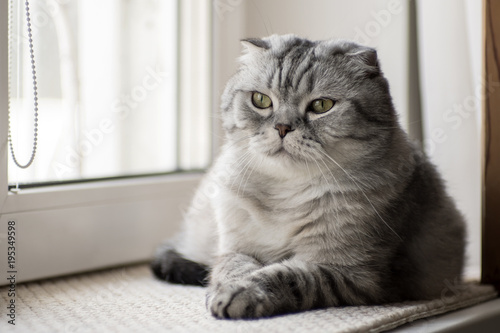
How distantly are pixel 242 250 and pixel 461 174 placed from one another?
69 centimetres

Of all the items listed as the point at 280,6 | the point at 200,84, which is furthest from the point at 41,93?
the point at 280,6

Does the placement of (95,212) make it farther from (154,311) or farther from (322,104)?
(322,104)

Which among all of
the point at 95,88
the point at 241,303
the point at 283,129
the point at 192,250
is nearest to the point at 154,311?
the point at 241,303

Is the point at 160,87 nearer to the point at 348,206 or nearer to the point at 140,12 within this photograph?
the point at 140,12

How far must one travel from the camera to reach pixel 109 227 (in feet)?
5.08

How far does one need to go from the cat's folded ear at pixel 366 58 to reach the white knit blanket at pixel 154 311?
18.8 inches

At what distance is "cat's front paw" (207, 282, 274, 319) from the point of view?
104 centimetres

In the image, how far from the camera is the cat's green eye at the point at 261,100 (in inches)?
47.6

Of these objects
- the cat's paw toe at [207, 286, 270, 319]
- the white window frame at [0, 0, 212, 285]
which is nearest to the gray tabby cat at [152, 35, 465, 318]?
the cat's paw toe at [207, 286, 270, 319]

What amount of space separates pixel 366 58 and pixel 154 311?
66 centimetres

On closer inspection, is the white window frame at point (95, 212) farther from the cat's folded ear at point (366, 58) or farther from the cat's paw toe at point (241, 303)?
the cat's folded ear at point (366, 58)

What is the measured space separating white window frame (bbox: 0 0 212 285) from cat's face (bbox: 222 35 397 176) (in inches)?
18.5

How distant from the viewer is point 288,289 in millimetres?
1074

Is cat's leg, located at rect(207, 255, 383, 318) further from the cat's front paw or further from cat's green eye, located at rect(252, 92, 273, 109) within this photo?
cat's green eye, located at rect(252, 92, 273, 109)
